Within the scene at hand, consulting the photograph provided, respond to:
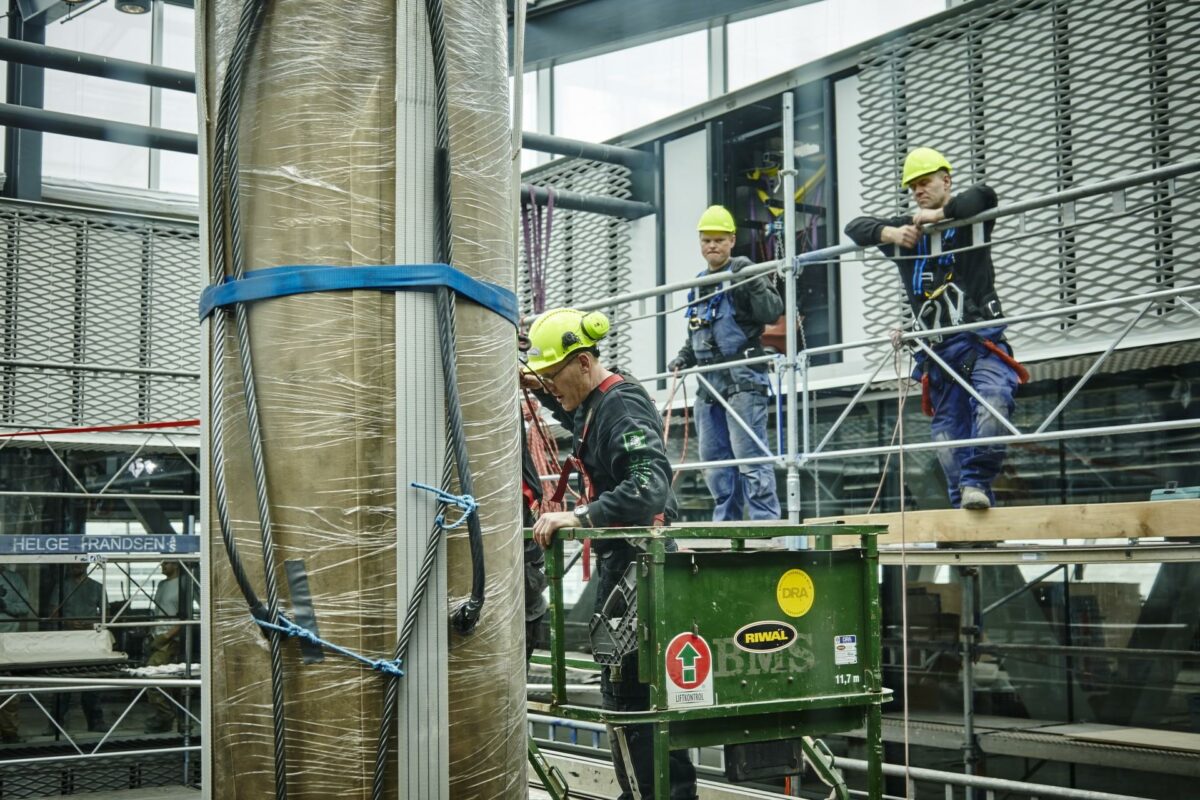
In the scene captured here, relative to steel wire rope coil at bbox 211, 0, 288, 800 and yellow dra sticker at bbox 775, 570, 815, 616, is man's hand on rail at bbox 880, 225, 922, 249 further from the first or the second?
steel wire rope coil at bbox 211, 0, 288, 800

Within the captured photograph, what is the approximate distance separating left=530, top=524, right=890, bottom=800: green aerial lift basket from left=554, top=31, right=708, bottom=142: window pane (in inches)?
434

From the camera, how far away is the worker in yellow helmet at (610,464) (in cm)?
498

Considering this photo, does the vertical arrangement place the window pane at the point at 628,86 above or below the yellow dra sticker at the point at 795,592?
above

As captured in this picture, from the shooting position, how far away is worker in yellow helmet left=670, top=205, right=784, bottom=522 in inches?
348

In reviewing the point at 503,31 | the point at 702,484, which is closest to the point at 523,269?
the point at 702,484

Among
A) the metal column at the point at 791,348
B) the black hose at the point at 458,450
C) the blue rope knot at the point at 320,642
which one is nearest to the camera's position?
the blue rope knot at the point at 320,642

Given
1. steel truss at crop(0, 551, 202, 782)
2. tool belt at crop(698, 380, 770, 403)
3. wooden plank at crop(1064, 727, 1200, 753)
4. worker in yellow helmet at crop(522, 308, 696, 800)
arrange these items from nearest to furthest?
worker in yellow helmet at crop(522, 308, 696, 800) < wooden plank at crop(1064, 727, 1200, 753) < tool belt at crop(698, 380, 770, 403) < steel truss at crop(0, 551, 202, 782)

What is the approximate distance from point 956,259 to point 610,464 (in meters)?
3.37

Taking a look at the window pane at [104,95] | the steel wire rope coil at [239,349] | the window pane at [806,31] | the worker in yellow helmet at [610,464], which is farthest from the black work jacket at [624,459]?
the window pane at [104,95]

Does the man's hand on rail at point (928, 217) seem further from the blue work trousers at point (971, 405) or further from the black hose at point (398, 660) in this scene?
the black hose at point (398, 660)

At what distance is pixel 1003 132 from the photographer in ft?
31.9

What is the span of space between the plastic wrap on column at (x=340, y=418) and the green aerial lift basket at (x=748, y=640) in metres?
0.84

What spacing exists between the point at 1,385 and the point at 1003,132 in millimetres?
10603

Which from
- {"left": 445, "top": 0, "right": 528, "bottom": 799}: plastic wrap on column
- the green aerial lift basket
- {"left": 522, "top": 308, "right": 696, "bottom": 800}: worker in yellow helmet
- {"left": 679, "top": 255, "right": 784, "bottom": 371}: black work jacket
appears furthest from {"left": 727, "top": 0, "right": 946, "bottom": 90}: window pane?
{"left": 445, "top": 0, "right": 528, "bottom": 799}: plastic wrap on column
